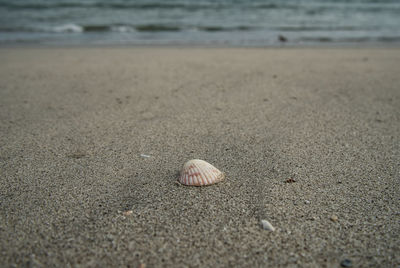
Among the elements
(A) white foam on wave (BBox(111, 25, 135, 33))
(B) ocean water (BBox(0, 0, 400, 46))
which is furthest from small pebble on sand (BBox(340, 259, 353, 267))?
(A) white foam on wave (BBox(111, 25, 135, 33))

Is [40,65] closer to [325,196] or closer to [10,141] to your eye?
[10,141]

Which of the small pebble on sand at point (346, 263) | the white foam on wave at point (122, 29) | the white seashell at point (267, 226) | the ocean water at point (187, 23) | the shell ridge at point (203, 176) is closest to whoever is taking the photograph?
the small pebble on sand at point (346, 263)

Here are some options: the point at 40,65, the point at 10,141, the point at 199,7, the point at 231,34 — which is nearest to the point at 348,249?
the point at 10,141

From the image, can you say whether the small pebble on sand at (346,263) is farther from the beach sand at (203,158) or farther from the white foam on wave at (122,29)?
the white foam on wave at (122,29)

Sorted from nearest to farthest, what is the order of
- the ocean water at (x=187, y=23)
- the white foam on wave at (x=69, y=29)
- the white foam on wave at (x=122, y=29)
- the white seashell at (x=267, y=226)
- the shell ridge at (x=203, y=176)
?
the white seashell at (x=267, y=226), the shell ridge at (x=203, y=176), the ocean water at (x=187, y=23), the white foam on wave at (x=122, y=29), the white foam on wave at (x=69, y=29)

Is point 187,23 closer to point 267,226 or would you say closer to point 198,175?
point 198,175

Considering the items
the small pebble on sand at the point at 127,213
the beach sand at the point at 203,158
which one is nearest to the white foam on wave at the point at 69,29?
the beach sand at the point at 203,158
